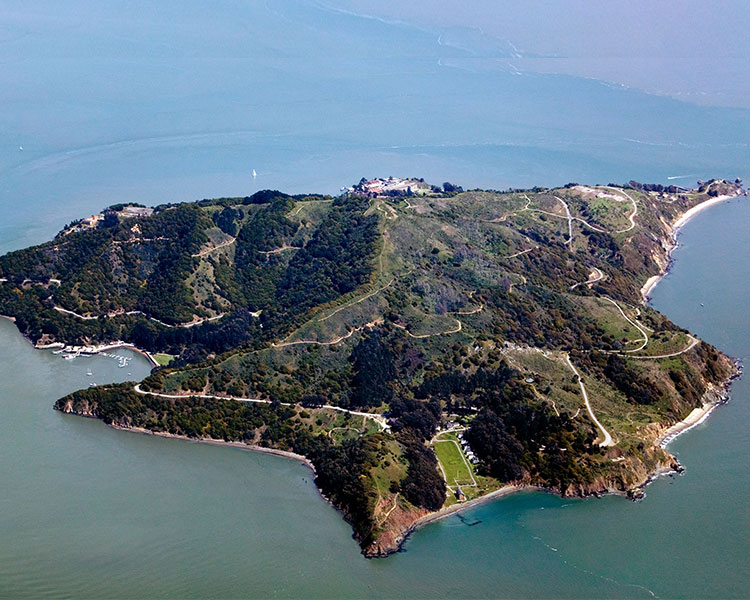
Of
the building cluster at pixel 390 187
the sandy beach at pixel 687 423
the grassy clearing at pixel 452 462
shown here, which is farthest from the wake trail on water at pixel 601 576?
the building cluster at pixel 390 187

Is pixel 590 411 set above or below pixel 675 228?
below

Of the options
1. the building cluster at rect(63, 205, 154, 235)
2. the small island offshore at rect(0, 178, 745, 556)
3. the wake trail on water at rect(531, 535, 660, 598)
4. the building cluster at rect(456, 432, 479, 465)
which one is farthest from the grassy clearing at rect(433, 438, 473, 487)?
the building cluster at rect(63, 205, 154, 235)

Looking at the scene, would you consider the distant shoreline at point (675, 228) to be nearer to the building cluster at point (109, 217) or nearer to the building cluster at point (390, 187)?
the building cluster at point (390, 187)

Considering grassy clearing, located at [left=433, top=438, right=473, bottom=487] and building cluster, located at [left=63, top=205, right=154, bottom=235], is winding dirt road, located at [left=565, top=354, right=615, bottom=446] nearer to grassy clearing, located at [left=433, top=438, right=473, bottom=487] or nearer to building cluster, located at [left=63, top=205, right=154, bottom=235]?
grassy clearing, located at [left=433, top=438, right=473, bottom=487]

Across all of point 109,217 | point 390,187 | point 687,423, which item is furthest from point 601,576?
point 390,187

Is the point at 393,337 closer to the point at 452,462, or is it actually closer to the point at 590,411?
the point at 452,462

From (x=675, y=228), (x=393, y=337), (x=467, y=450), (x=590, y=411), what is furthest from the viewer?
(x=675, y=228)
